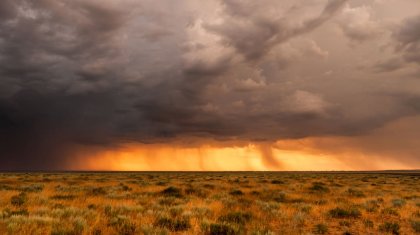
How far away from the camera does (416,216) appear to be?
53.4 feet

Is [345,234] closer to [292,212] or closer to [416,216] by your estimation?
[292,212]

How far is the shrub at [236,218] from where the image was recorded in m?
13.5

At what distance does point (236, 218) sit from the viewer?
13.9 m

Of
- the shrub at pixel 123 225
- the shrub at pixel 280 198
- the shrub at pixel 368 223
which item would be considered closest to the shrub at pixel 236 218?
the shrub at pixel 123 225

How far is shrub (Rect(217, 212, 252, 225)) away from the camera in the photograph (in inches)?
533

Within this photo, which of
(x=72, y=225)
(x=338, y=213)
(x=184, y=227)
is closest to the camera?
(x=72, y=225)

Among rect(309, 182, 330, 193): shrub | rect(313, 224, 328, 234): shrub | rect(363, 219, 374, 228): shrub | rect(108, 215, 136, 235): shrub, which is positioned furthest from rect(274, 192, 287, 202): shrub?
rect(108, 215, 136, 235): shrub

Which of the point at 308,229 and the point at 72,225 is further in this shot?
the point at 308,229

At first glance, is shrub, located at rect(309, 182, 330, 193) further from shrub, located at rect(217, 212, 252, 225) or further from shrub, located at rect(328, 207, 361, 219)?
shrub, located at rect(217, 212, 252, 225)

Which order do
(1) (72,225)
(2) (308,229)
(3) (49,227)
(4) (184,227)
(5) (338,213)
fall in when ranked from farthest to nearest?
(5) (338,213) < (2) (308,229) < (4) (184,227) < (1) (72,225) < (3) (49,227)

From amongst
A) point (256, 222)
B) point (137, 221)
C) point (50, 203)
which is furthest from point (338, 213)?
point (50, 203)

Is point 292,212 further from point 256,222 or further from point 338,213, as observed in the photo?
point 256,222

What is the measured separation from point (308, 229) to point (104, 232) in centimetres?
→ 698

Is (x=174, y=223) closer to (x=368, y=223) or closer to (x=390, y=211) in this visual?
(x=368, y=223)
